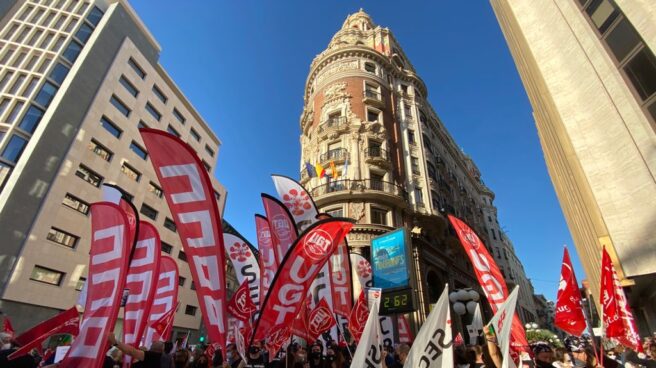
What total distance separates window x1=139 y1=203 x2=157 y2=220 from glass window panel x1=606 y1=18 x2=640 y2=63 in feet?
117

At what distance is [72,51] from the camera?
2944cm

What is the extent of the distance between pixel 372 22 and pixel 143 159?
33694 mm

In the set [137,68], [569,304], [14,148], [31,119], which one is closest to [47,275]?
[14,148]

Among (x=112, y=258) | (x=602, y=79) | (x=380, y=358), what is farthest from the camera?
(x=602, y=79)

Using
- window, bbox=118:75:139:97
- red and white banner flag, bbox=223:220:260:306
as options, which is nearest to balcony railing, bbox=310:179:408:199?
red and white banner flag, bbox=223:220:260:306

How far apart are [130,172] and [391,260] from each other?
27.2 m

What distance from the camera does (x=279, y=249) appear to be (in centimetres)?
961

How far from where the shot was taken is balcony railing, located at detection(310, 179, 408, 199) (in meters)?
23.9

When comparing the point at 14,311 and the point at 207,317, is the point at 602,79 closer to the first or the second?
the point at 207,317

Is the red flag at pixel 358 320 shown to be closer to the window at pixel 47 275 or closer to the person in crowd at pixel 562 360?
the person in crowd at pixel 562 360

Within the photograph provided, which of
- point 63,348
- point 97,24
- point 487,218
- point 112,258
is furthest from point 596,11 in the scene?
point 487,218

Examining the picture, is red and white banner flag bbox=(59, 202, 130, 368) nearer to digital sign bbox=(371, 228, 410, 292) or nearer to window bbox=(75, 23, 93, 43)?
digital sign bbox=(371, 228, 410, 292)

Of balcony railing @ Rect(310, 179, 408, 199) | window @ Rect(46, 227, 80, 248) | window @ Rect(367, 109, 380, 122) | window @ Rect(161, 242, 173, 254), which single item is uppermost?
window @ Rect(367, 109, 380, 122)

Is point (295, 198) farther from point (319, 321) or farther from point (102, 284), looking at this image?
point (102, 284)
